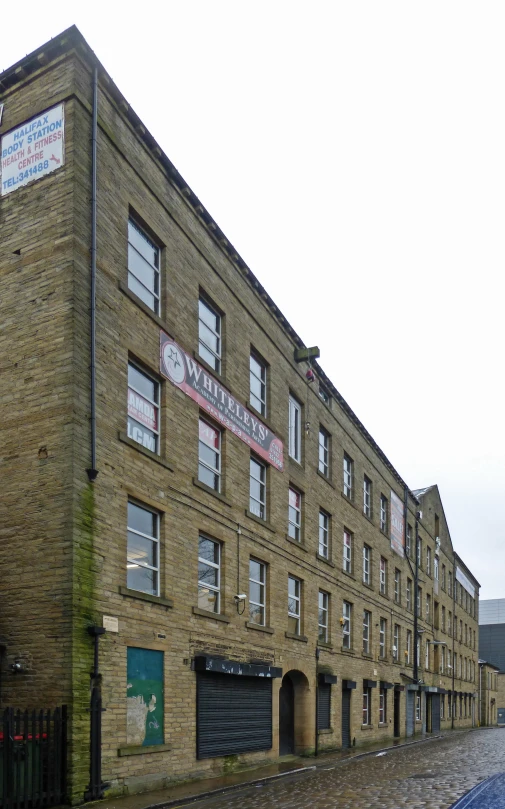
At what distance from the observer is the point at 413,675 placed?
39.3 m

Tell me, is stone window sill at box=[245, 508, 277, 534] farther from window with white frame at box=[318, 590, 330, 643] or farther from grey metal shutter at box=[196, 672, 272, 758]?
window with white frame at box=[318, 590, 330, 643]

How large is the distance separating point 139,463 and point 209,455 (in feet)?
11.8

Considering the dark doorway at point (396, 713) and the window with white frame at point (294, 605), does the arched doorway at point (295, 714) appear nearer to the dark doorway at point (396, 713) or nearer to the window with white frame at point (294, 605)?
the window with white frame at point (294, 605)

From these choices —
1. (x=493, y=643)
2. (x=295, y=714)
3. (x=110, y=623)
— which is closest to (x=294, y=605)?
(x=295, y=714)

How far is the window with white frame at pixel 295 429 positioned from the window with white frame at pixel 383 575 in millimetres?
11490

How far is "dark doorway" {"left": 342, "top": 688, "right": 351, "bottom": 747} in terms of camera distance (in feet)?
91.8

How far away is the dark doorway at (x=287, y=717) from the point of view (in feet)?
77.7

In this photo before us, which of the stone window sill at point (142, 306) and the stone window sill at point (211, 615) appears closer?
the stone window sill at point (142, 306)

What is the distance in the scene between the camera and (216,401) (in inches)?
777

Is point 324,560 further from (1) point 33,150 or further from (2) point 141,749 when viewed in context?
(1) point 33,150

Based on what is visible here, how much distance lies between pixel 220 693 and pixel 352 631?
40.8 ft

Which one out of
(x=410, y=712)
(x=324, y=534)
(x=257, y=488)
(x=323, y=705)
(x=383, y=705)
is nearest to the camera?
(x=257, y=488)

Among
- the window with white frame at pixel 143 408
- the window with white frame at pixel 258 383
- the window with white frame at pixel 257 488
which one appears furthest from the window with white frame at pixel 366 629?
the window with white frame at pixel 143 408

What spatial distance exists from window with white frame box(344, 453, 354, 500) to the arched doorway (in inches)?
330
